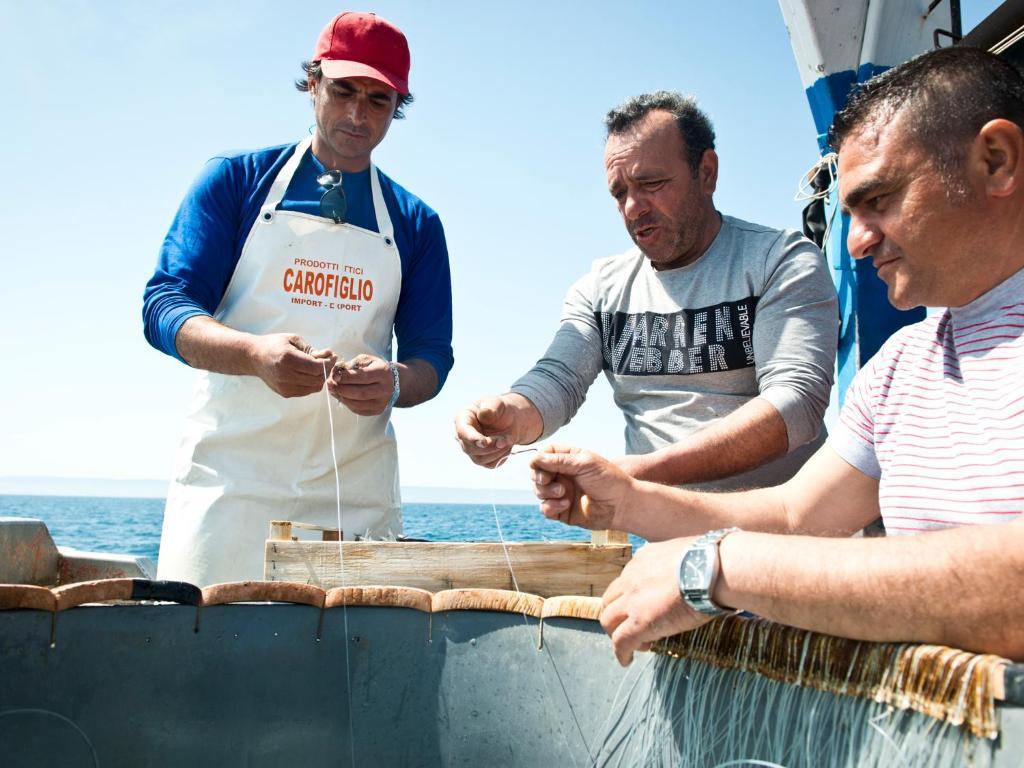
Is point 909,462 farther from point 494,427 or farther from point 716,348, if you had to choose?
point 494,427

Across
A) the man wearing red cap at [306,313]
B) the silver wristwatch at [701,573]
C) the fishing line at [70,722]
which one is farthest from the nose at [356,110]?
the silver wristwatch at [701,573]

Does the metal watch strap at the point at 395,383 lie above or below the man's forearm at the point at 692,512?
above

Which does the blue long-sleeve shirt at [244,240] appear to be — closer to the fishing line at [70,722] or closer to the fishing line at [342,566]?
the fishing line at [342,566]

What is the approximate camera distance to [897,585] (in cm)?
109

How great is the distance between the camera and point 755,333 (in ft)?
8.35

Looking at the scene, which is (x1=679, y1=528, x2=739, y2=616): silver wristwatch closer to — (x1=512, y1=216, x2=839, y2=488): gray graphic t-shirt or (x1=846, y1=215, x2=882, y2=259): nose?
(x1=846, y1=215, x2=882, y2=259): nose

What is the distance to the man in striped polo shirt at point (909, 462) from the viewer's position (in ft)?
3.57

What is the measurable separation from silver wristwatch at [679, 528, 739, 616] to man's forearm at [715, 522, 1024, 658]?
0.07 feet

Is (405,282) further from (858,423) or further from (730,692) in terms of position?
(730,692)

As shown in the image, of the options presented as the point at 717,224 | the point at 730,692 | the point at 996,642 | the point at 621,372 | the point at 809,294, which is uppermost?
the point at 717,224

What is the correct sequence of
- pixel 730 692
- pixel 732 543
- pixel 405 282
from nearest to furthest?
pixel 732 543 < pixel 730 692 < pixel 405 282

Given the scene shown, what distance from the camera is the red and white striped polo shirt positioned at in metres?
1.41

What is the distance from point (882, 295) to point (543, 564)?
2.75 metres

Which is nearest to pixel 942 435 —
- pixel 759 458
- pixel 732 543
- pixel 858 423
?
pixel 858 423
